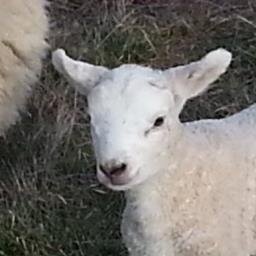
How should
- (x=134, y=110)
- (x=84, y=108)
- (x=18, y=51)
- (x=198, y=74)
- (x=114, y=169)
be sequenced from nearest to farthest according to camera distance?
(x=114, y=169) → (x=134, y=110) → (x=198, y=74) → (x=18, y=51) → (x=84, y=108)

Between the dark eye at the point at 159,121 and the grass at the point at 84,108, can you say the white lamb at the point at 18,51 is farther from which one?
the dark eye at the point at 159,121

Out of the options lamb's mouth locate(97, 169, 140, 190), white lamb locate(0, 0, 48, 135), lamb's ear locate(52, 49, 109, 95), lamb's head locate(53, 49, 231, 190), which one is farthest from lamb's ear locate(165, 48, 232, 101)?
white lamb locate(0, 0, 48, 135)

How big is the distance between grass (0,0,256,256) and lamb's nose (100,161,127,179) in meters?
1.23

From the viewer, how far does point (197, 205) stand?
4020mm

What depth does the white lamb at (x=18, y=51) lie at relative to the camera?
527cm

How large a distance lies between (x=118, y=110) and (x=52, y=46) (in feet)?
7.97

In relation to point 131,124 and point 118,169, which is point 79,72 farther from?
point 118,169

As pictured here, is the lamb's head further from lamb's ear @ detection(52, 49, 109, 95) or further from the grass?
the grass

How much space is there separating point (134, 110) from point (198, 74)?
30 centimetres

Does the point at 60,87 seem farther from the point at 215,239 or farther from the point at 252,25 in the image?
the point at 215,239

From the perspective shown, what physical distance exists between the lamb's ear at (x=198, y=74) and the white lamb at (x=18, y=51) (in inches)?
62.6

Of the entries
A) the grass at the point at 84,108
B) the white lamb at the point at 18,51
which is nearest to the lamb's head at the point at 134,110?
the grass at the point at 84,108

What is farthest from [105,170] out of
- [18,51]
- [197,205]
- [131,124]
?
[18,51]

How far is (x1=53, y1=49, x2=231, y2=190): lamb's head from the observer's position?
11.7 feet
